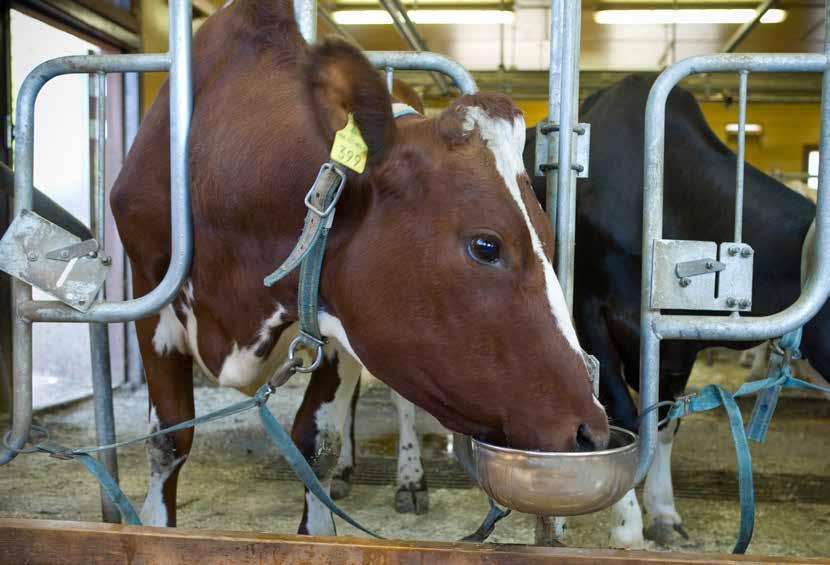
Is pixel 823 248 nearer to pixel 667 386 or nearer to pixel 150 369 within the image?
pixel 667 386

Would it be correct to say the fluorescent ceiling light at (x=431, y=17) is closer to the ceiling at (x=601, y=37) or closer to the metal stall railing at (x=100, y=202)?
the ceiling at (x=601, y=37)

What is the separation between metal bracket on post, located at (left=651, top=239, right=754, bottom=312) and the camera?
1.79 m

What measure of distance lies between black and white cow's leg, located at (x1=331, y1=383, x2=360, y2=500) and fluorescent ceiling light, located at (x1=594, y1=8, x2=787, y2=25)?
5893 millimetres

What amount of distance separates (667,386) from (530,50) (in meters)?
8.10

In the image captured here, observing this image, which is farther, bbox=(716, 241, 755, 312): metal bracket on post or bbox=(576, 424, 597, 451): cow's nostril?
bbox=(716, 241, 755, 312): metal bracket on post

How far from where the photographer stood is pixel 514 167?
1.65 metres

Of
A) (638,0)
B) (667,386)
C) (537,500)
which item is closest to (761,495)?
(667,386)

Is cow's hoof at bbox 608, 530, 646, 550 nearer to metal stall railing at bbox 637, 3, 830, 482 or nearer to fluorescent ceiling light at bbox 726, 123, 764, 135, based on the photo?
metal stall railing at bbox 637, 3, 830, 482

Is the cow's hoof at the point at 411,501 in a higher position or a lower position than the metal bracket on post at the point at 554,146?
lower

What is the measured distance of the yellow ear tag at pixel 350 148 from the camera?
61.5 inches

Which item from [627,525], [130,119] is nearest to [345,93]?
[627,525]

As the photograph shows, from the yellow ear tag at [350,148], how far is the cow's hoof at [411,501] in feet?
7.33

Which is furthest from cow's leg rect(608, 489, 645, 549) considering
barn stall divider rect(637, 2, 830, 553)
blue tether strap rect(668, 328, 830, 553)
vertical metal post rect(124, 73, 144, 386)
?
vertical metal post rect(124, 73, 144, 386)

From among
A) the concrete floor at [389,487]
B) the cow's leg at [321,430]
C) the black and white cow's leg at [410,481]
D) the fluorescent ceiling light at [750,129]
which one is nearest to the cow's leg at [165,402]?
the cow's leg at [321,430]
